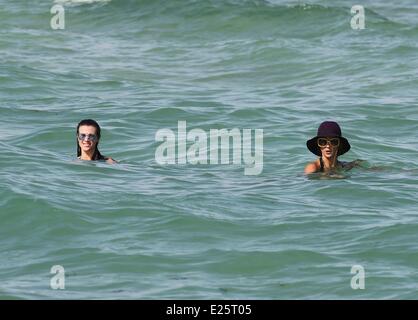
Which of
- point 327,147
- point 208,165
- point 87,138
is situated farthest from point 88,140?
point 327,147

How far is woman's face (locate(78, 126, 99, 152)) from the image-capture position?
1549 centimetres

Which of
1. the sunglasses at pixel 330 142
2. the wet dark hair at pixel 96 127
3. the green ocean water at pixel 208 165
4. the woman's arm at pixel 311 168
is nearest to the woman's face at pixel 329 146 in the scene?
→ the sunglasses at pixel 330 142

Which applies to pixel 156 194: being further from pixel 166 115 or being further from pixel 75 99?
pixel 75 99

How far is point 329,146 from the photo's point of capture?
49.9 ft

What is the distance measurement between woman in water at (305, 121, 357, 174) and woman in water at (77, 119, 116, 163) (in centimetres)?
246

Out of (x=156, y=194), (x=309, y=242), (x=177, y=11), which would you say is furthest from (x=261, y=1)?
(x=309, y=242)

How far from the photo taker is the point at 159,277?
11359 mm

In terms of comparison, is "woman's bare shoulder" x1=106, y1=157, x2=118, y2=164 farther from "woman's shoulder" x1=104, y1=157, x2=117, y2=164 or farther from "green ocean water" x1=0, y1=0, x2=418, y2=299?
"green ocean water" x1=0, y1=0, x2=418, y2=299

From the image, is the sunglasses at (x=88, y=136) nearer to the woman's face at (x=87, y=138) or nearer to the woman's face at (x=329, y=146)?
the woman's face at (x=87, y=138)

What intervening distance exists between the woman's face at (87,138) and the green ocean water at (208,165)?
22 centimetres

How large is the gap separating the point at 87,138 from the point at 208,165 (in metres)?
1.54

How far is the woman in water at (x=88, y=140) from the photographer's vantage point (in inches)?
610

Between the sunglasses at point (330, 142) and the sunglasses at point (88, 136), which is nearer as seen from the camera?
the sunglasses at point (330, 142)
